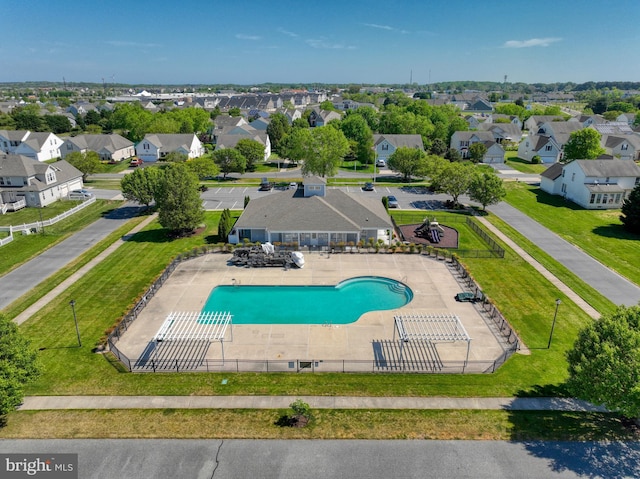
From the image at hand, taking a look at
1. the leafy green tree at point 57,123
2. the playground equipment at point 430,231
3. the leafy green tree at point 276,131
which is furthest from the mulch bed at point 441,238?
the leafy green tree at point 57,123

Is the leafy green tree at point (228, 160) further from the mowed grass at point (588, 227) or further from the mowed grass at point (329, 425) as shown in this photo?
the mowed grass at point (329, 425)

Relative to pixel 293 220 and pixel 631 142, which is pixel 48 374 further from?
pixel 631 142

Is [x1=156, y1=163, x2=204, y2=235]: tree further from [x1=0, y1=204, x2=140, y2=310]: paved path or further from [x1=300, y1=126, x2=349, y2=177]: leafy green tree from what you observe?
[x1=300, y1=126, x2=349, y2=177]: leafy green tree

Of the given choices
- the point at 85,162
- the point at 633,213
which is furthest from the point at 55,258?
the point at 633,213

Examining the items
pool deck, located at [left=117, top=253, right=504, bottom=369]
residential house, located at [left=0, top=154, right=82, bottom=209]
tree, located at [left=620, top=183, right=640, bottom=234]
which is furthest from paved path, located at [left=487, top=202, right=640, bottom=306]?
residential house, located at [left=0, top=154, right=82, bottom=209]

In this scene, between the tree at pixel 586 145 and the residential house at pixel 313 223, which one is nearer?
the residential house at pixel 313 223
